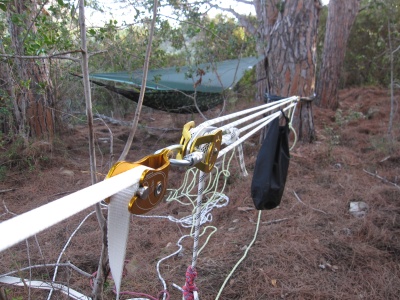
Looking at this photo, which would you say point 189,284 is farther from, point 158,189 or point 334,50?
point 334,50

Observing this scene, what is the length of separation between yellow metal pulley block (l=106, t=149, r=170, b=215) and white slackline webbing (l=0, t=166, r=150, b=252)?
7 cm

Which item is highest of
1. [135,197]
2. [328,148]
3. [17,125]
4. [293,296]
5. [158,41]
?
[158,41]

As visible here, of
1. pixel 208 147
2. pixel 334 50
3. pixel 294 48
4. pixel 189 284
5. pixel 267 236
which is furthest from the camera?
pixel 334 50

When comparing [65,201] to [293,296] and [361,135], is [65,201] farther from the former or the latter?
[361,135]

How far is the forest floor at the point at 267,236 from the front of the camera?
5.15 ft

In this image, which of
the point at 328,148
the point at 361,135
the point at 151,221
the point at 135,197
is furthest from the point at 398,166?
the point at 135,197

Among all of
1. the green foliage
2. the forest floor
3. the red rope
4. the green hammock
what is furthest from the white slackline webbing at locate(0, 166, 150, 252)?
the green foliage

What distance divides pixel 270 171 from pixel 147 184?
997mm

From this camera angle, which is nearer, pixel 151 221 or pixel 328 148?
pixel 151 221

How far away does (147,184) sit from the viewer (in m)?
0.56

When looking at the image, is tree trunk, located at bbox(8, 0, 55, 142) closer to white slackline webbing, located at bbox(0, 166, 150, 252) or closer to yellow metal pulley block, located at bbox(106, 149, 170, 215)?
yellow metal pulley block, located at bbox(106, 149, 170, 215)

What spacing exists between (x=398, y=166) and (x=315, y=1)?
171 cm

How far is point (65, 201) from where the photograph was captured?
1.27ft

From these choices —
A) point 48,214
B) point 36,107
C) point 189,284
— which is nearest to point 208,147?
point 48,214
